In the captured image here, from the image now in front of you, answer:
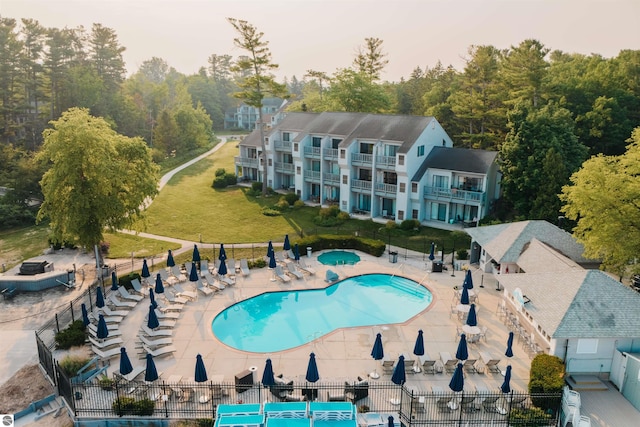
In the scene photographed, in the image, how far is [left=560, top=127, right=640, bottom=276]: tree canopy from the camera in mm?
26914

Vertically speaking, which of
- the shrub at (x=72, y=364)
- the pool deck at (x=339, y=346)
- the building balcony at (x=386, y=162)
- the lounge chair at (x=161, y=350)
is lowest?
the pool deck at (x=339, y=346)

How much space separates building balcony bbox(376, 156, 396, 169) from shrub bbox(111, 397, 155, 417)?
34028mm

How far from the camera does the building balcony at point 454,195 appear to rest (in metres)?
43.9

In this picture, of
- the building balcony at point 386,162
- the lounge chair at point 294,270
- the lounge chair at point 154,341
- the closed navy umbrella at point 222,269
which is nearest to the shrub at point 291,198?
the building balcony at point 386,162

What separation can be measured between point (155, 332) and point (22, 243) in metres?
25.6

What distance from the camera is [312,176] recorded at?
180 feet

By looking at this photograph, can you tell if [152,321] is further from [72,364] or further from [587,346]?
[587,346]

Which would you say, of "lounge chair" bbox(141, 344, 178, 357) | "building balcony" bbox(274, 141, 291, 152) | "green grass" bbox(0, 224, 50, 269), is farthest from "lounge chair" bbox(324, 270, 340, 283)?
"building balcony" bbox(274, 141, 291, 152)

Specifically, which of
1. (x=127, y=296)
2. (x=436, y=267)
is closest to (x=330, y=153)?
(x=436, y=267)

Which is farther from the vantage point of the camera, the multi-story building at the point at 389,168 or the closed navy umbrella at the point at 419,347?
the multi-story building at the point at 389,168

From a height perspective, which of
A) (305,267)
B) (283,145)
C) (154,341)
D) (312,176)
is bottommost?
(154,341)

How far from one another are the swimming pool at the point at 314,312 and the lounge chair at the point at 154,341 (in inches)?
113

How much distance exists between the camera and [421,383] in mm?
21703

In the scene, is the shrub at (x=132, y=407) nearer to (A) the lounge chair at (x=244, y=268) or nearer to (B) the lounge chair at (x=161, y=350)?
(B) the lounge chair at (x=161, y=350)
